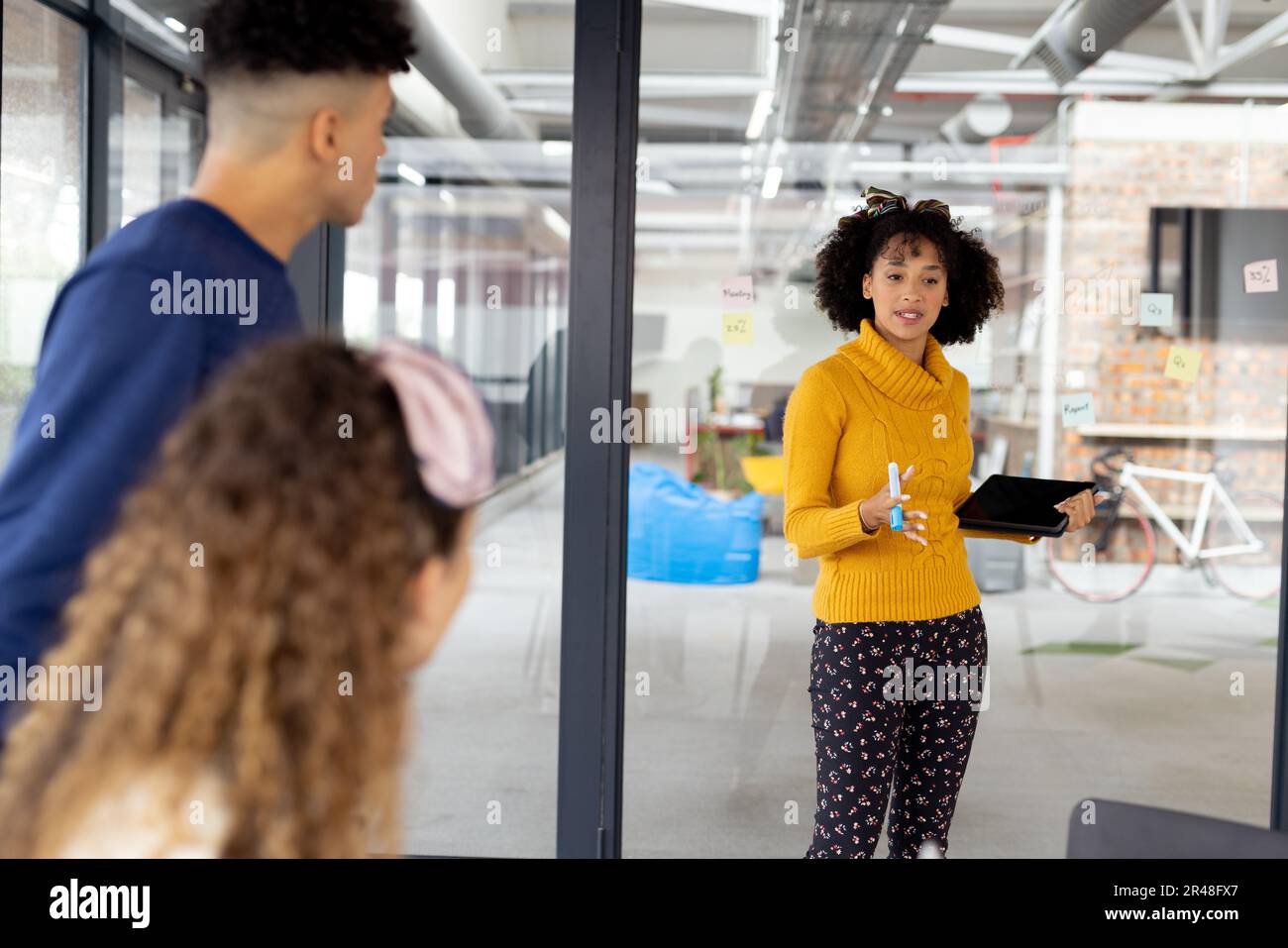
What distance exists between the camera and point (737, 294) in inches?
126

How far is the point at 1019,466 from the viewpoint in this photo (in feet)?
12.0

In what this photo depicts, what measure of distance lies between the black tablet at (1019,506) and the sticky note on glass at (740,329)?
37.8 inches

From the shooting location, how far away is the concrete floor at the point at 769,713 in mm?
3078

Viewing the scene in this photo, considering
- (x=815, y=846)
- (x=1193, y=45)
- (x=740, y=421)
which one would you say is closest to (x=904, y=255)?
(x=740, y=421)

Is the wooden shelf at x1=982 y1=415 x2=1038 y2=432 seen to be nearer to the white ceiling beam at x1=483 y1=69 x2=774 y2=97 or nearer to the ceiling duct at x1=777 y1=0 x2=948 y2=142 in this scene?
the ceiling duct at x1=777 y1=0 x2=948 y2=142

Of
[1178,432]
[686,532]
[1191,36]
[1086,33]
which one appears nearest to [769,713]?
[686,532]

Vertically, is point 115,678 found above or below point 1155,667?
above

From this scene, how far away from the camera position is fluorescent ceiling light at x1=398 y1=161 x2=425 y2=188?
10.3ft

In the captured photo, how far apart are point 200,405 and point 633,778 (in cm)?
251

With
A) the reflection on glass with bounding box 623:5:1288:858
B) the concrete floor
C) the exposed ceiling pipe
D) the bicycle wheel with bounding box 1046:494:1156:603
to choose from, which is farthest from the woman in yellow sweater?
the bicycle wheel with bounding box 1046:494:1156:603

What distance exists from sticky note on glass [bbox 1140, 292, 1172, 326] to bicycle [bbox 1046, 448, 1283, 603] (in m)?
0.41
